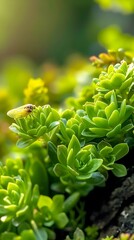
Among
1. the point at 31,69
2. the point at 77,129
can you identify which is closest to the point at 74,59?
the point at 31,69

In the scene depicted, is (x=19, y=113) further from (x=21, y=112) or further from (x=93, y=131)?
(x=93, y=131)

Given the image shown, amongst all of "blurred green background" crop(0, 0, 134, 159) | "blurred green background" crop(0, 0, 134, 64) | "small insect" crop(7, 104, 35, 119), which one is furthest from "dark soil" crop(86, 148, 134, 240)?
"blurred green background" crop(0, 0, 134, 64)

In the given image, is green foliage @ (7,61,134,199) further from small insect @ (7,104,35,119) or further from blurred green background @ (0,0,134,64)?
blurred green background @ (0,0,134,64)

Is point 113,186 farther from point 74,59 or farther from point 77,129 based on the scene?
point 74,59

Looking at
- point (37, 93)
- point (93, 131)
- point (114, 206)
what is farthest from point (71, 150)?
point (37, 93)

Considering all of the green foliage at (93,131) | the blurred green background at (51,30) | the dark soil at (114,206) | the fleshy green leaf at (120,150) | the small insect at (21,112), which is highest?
the blurred green background at (51,30)

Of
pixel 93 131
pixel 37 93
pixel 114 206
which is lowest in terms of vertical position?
pixel 114 206

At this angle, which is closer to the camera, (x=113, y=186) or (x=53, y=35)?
(x=113, y=186)

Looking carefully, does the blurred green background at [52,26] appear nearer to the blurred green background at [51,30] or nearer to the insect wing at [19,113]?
the blurred green background at [51,30]

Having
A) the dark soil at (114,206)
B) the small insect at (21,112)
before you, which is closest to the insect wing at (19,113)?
the small insect at (21,112)

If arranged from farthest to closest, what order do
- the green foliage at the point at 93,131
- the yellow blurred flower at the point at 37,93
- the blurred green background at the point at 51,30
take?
the blurred green background at the point at 51,30 → the yellow blurred flower at the point at 37,93 → the green foliage at the point at 93,131

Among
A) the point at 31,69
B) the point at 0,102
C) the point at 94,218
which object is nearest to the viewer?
the point at 94,218
